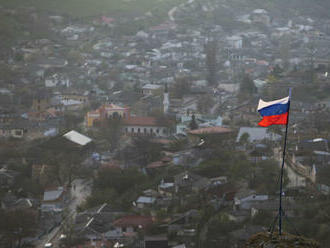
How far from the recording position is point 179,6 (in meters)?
42.3

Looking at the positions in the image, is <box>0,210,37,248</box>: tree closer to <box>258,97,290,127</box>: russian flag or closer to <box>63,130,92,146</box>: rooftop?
<box>63,130,92,146</box>: rooftop

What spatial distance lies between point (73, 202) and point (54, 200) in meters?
0.34

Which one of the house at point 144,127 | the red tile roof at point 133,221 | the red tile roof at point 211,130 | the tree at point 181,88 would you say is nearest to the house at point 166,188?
the red tile roof at point 133,221

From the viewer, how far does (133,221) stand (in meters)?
12.1

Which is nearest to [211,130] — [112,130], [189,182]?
[112,130]

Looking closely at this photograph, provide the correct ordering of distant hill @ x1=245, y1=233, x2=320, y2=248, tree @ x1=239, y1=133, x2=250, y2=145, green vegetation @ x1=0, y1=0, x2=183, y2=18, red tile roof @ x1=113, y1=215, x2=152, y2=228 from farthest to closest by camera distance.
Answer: green vegetation @ x1=0, y1=0, x2=183, y2=18 → tree @ x1=239, y1=133, x2=250, y2=145 → red tile roof @ x1=113, y1=215, x2=152, y2=228 → distant hill @ x1=245, y1=233, x2=320, y2=248

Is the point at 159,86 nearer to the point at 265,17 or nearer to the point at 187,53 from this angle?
→ the point at 187,53

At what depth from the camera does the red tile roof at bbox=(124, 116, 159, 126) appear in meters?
19.3

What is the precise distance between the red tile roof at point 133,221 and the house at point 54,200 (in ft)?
4.69

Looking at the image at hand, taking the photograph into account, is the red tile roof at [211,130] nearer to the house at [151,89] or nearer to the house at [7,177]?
the house at [7,177]

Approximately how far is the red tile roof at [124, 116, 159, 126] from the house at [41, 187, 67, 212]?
212 inches

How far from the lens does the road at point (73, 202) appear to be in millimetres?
11578

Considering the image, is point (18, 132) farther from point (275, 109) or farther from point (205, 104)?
point (275, 109)

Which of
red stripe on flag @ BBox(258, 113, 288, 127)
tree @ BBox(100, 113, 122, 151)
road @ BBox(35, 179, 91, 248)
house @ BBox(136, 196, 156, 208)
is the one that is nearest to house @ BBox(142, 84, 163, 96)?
tree @ BBox(100, 113, 122, 151)
